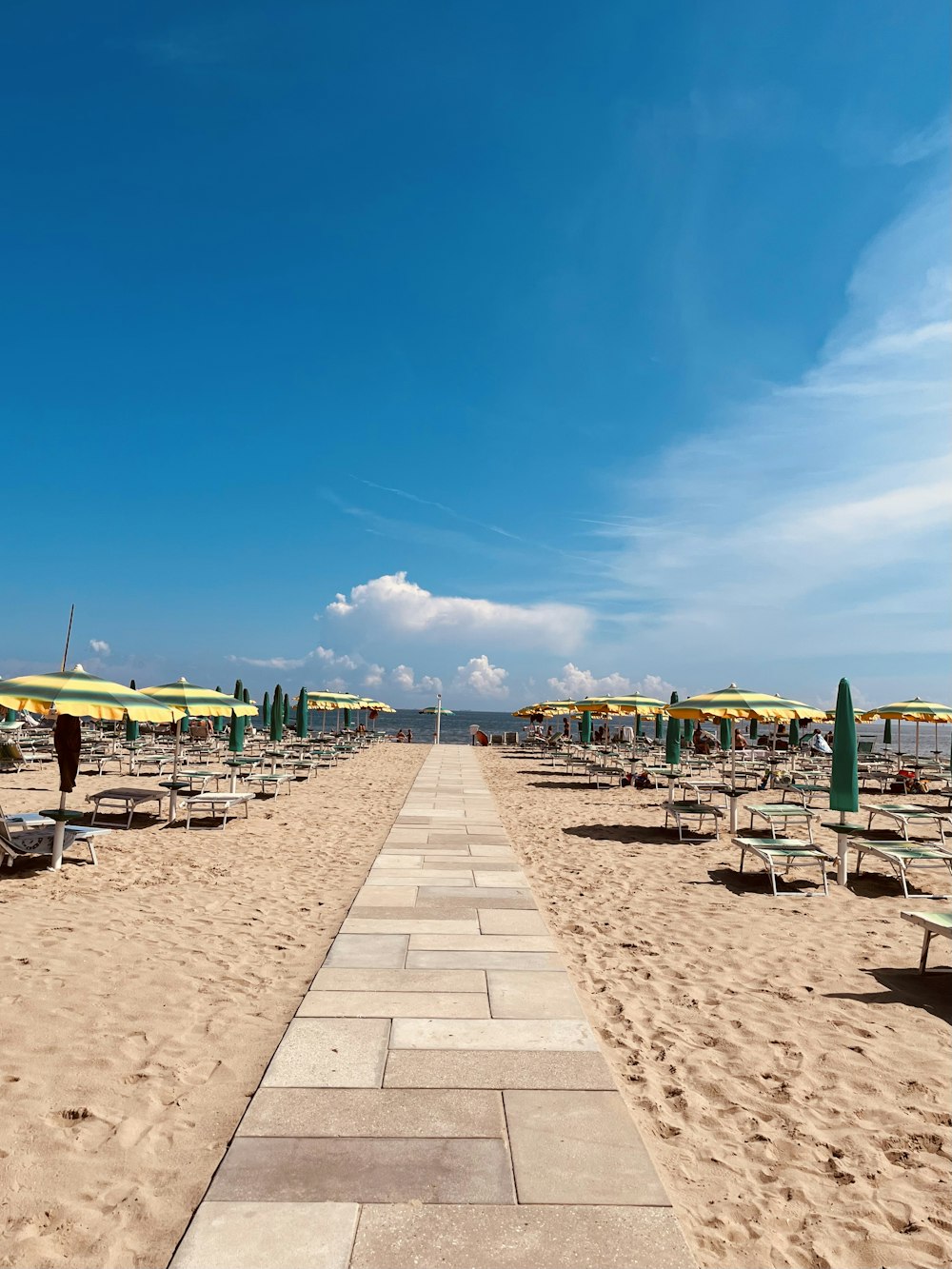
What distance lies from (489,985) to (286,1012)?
1243mm

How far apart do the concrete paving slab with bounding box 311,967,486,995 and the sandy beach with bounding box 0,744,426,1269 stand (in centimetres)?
20

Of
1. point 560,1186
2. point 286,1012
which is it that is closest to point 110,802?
point 286,1012

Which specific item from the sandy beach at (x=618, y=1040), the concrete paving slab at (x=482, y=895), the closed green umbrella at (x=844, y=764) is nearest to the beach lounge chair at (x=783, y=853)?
the sandy beach at (x=618, y=1040)

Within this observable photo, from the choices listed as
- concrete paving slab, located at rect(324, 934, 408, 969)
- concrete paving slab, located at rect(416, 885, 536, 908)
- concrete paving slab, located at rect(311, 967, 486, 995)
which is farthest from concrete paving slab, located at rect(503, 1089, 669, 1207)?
concrete paving slab, located at rect(416, 885, 536, 908)

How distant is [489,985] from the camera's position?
4715 mm

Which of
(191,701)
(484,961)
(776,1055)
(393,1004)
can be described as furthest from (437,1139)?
(191,701)

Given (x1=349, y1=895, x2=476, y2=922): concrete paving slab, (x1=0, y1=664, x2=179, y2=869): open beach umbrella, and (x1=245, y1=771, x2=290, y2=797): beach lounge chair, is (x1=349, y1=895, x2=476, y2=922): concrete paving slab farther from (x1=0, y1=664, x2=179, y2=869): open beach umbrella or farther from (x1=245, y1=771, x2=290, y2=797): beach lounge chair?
(x1=245, y1=771, x2=290, y2=797): beach lounge chair

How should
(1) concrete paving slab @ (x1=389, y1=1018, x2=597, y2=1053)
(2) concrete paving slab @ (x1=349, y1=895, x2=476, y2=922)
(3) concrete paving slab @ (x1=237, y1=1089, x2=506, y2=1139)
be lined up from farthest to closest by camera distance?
(2) concrete paving slab @ (x1=349, y1=895, x2=476, y2=922), (1) concrete paving slab @ (x1=389, y1=1018, x2=597, y2=1053), (3) concrete paving slab @ (x1=237, y1=1089, x2=506, y2=1139)

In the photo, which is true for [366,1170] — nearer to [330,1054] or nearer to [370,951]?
[330,1054]

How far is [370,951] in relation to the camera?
17.6 ft

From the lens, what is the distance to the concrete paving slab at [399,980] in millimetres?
4652

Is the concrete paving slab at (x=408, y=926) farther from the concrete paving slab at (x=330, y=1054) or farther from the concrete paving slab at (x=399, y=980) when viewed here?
the concrete paving slab at (x=330, y=1054)

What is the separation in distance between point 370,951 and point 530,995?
53.3 inches

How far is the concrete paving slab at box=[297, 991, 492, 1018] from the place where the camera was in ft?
13.9
